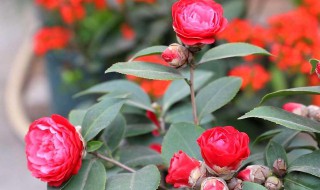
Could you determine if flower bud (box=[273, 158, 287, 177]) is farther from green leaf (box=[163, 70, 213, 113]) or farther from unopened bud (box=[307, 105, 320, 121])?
green leaf (box=[163, 70, 213, 113])

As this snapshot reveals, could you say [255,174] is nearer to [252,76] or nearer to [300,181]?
[300,181]

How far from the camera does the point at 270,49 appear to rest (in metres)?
1.45

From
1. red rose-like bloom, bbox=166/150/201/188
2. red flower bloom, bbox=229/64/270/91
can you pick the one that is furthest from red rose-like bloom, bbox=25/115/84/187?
red flower bloom, bbox=229/64/270/91

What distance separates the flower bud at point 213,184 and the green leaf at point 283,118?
67 mm

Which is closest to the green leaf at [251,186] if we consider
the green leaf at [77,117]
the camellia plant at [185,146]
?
the camellia plant at [185,146]

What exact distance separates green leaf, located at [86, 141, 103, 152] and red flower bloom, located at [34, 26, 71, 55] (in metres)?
1.20

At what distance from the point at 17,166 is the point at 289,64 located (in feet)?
3.94

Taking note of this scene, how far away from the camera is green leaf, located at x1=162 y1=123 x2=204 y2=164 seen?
651 millimetres

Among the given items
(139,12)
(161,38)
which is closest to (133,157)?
(161,38)

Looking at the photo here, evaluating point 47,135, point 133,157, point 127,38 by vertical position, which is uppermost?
point 47,135

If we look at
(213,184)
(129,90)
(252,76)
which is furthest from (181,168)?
(252,76)

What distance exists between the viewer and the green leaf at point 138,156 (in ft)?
2.37

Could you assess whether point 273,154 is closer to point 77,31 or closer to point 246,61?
point 246,61

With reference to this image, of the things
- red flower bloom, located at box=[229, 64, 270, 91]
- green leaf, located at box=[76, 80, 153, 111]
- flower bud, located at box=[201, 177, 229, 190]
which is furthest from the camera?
red flower bloom, located at box=[229, 64, 270, 91]
